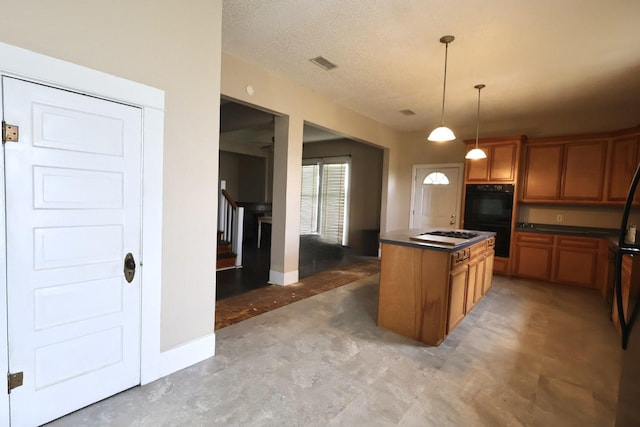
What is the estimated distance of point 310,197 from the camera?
8.59m

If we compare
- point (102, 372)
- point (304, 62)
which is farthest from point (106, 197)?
point (304, 62)

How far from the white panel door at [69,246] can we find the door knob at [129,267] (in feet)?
0.08

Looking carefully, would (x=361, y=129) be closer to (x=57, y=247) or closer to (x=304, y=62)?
(x=304, y=62)

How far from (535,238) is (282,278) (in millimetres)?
4304

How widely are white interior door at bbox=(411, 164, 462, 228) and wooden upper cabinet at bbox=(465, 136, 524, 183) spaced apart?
0.59 meters

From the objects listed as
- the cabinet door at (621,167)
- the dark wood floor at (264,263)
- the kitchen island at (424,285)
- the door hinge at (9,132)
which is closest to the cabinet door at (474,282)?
the kitchen island at (424,285)

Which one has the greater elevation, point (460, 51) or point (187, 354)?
point (460, 51)

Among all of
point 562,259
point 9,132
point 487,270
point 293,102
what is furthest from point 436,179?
point 9,132

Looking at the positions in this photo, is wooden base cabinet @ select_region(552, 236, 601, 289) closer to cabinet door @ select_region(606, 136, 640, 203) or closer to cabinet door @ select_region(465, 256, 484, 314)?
cabinet door @ select_region(606, 136, 640, 203)

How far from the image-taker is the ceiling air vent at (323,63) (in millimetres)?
3513

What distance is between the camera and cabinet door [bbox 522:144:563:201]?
5125 mm

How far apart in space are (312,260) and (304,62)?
12.3ft

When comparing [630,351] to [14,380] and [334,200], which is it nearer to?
[14,380]

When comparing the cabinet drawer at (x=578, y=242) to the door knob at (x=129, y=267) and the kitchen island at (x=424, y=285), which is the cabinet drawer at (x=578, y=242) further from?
the door knob at (x=129, y=267)
